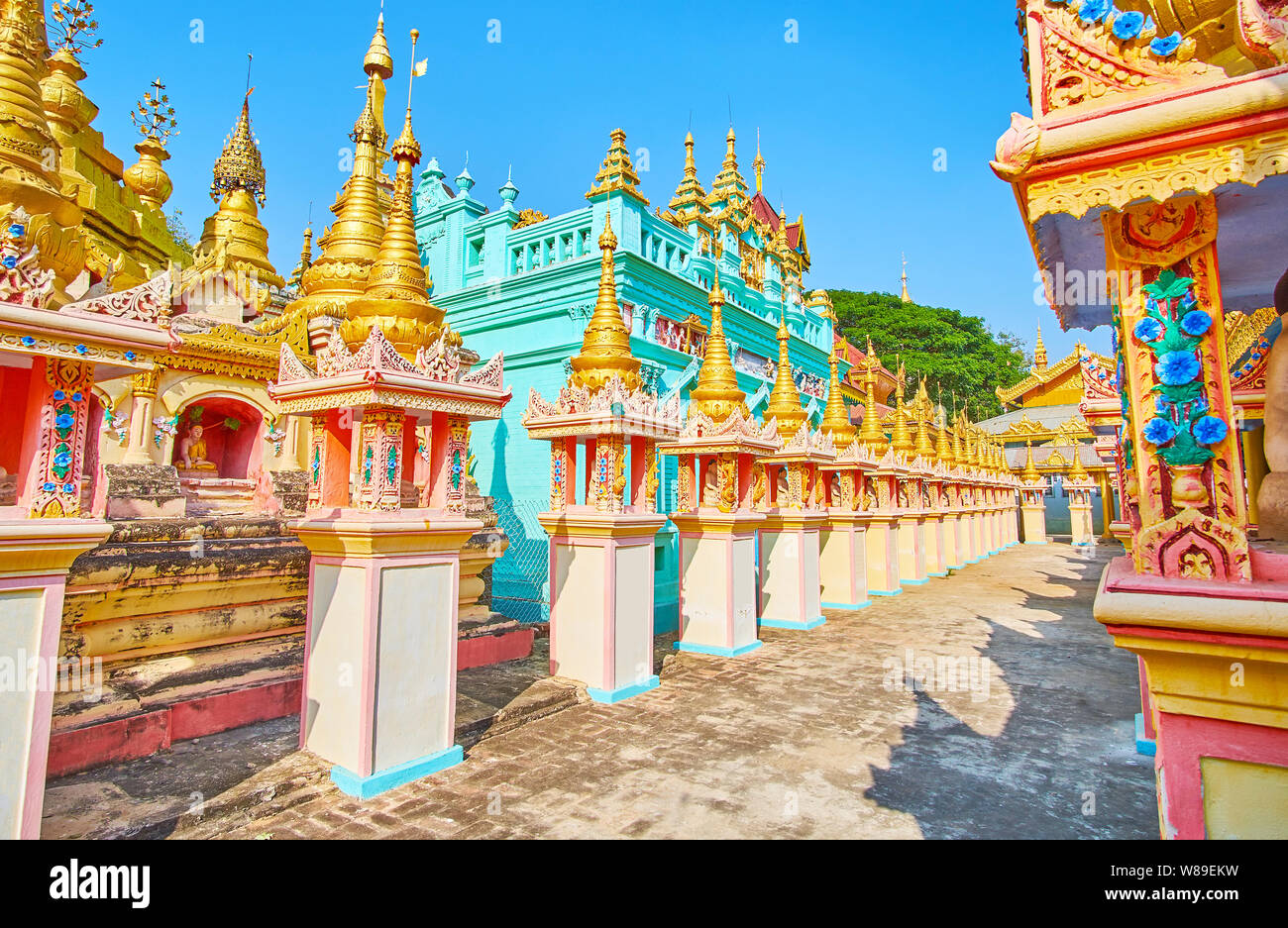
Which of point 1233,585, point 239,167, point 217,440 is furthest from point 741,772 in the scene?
point 239,167

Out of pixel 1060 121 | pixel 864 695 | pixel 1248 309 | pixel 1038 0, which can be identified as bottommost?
pixel 864 695

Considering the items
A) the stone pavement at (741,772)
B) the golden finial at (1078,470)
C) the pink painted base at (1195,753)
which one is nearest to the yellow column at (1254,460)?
the stone pavement at (741,772)

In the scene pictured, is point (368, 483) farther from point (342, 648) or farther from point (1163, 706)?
point (1163, 706)

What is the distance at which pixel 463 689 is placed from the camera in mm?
8172

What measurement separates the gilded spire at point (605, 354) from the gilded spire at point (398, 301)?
2.53 meters

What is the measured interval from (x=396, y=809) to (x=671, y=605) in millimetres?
9965

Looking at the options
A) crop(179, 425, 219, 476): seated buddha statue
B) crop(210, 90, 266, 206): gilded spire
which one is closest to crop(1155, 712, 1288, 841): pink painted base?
crop(179, 425, 219, 476): seated buddha statue

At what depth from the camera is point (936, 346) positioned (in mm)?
54281

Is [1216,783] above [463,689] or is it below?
above

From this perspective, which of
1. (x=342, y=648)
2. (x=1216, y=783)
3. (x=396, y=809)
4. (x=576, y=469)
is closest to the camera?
(x=1216, y=783)

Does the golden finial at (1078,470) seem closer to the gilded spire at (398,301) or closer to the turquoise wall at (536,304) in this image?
the turquoise wall at (536,304)

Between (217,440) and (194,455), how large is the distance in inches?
34.3

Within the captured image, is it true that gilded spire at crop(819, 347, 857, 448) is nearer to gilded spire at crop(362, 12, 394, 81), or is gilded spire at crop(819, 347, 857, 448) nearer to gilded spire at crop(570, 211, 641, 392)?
gilded spire at crop(570, 211, 641, 392)

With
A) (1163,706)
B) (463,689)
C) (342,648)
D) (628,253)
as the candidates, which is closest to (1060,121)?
(1163,706)
